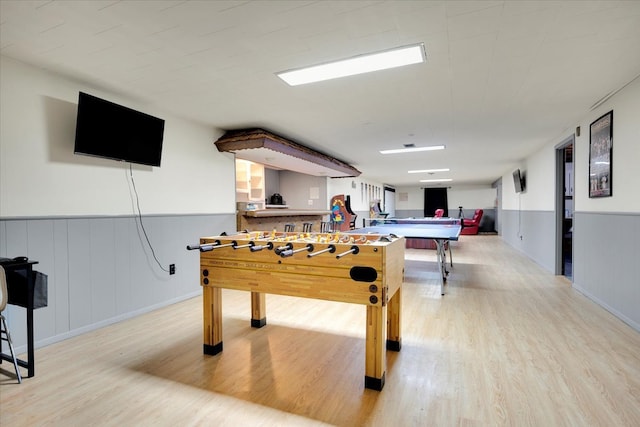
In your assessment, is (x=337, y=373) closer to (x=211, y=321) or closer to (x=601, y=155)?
(x=211, y=321)

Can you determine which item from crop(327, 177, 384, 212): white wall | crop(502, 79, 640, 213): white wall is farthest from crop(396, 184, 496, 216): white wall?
crop(502, 79, 640, 213): white wall

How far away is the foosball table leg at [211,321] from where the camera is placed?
2.54 meters

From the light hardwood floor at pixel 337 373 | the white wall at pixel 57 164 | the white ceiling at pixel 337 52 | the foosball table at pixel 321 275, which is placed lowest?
the light hardwood floor at pixel 337 373

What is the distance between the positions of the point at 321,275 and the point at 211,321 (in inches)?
41.1

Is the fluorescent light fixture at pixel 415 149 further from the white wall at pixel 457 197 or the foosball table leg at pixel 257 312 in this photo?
the white wall at pixel 457 197

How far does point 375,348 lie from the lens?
2.04m

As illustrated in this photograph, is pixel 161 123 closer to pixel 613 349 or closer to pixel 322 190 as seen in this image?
pixel 613 349

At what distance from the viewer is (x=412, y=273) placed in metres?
5.68

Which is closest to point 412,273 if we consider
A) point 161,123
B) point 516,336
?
point 516,336

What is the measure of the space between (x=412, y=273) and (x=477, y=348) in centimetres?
306

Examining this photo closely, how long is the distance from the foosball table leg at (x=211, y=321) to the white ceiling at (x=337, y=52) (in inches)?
75.1

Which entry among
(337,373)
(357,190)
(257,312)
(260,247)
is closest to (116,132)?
(260,247)

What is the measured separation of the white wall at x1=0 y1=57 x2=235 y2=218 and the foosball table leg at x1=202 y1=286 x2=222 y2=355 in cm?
163

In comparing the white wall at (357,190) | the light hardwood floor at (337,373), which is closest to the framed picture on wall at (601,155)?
the light hardwood floor at (337,373)
